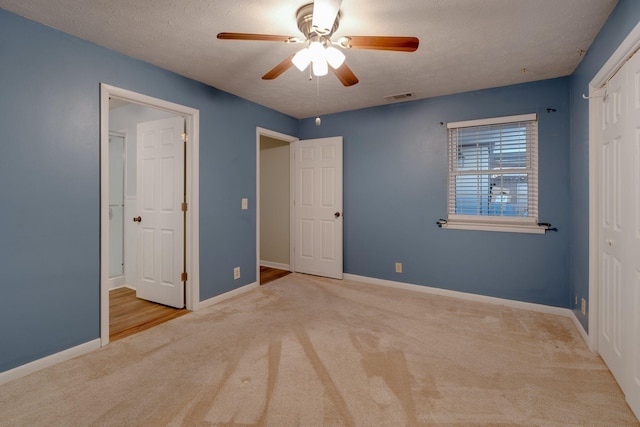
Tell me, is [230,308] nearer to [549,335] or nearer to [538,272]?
[549,335]

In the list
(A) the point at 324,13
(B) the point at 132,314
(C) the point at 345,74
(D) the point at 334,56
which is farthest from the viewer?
(B) the point at 132,314

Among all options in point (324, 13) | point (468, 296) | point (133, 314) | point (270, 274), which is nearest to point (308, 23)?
point (324, 13)

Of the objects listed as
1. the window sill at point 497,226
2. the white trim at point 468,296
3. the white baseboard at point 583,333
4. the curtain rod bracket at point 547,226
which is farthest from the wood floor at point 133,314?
the curtain rod bracket at point 547,226

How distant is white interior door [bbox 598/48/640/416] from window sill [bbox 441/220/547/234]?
0.99 m

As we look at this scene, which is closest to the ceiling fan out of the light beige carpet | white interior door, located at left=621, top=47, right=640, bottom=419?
white interior door, located at left=621, top=47, right=640, bottom=419

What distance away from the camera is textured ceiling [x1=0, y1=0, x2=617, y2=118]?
2.01 meters

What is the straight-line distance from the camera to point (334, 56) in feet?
6.28

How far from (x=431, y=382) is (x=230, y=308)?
2192mm

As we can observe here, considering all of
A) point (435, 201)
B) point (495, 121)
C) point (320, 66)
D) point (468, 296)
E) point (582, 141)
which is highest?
point (495, 121)

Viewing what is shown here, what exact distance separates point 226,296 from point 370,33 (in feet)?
10.2

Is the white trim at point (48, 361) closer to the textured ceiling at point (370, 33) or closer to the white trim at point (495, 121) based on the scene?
the textured ceiling at point (370, 33)

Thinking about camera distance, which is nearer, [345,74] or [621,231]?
[621,231]

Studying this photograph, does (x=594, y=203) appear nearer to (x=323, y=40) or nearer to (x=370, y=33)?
(x=370, y=33)

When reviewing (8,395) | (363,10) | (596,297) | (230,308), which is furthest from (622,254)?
(8,395)
